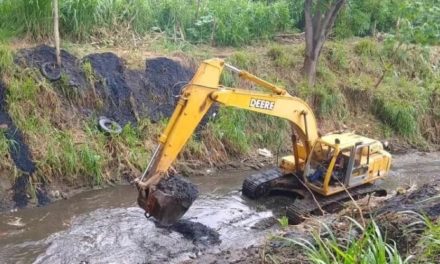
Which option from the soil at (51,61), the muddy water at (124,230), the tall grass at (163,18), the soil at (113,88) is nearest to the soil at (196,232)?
the muddy water at (124,230)

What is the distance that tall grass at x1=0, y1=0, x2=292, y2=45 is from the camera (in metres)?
12.3

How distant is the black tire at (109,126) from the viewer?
11273mm

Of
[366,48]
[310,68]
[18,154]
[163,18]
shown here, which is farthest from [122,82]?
[366,48]

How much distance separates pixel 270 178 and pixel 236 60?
445 centimetres

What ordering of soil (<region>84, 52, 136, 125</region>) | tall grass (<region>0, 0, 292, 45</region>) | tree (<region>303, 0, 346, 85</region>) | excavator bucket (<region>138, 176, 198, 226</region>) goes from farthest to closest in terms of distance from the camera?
1. tree (<region>303, 0, 346, 85</region>)
2. tall grass (<region>0, 0, 292, 45</region>)
3. soil (<region>84, 52, 136, 125</region>)
4. excavator bucket (<region>138, 176, 198, 226</region>)

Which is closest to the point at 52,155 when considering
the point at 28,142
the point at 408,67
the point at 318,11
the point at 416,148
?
the point at 28,142

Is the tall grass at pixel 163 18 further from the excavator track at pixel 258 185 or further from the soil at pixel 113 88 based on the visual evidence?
the excavator track at pixel 258 185

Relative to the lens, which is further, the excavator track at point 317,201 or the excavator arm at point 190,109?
the excavator track at point 317,201

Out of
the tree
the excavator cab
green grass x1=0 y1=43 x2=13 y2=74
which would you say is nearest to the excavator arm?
the excavator cab

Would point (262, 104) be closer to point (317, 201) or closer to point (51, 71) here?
point (317, 201)

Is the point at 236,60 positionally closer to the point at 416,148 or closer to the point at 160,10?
the point at 160,10

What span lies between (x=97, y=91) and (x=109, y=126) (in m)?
0.81

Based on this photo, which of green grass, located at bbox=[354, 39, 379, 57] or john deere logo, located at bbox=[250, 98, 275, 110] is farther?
green grass, located at bbox=[354, 39, 379, 57]

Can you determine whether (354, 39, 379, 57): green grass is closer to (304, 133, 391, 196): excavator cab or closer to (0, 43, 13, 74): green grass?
(304, 133, 391, 196): excavator cab
